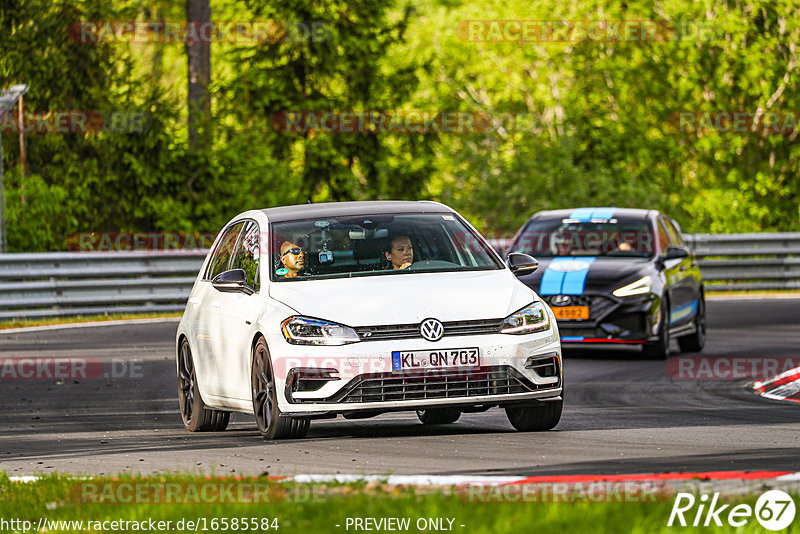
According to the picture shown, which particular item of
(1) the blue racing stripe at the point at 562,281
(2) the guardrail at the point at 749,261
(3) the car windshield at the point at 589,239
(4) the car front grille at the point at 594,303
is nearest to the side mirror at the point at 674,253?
(3) the car windshield at the point at 589,239

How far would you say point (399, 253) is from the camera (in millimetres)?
11328

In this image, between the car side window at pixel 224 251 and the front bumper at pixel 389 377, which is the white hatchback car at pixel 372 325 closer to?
the front bumper at pixel 389 377

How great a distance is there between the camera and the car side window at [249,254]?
37.6ft

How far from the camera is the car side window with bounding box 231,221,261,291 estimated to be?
37.6 feet

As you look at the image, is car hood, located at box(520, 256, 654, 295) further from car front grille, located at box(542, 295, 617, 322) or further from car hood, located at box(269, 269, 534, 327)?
car hood, located at box(269, 269, 534, 327)

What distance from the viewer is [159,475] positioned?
862cm

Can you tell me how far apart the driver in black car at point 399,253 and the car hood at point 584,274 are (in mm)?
6836

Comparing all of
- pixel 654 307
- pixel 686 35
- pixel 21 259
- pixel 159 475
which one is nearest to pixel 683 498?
pixel 159 475

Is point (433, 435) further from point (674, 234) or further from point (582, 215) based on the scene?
point (674, 234)

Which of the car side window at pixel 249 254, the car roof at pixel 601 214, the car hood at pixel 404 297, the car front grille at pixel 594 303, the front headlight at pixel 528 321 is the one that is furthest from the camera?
the car roof at pixel 601 214

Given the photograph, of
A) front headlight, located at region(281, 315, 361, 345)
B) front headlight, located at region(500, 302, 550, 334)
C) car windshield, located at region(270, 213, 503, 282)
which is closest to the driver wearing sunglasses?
car windshield, located at region(270, 213, 503, 282)

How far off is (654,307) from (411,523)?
38.1ft

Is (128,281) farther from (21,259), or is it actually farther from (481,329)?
(481,329)

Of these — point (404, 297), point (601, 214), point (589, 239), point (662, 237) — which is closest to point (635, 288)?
→ point (589, 239)
